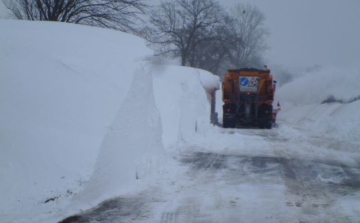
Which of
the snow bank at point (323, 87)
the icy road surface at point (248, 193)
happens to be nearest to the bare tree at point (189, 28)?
the snow bank at point (323, 87)

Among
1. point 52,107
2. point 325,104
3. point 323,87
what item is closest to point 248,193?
point 52,107

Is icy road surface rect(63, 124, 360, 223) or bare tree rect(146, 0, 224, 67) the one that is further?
bare tree rect(146, 0, 224, 67)

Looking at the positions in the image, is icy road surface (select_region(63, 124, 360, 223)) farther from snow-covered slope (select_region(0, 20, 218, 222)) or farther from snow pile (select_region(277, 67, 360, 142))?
snow pile (select_region(277, 67, 360, 142))

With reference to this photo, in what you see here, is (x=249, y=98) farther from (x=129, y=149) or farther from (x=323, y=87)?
(x=129, y=149)

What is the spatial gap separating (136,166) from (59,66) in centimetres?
217

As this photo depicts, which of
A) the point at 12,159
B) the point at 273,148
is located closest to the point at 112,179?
the point at 12,159

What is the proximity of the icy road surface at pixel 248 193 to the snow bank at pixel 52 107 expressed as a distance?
67 cm

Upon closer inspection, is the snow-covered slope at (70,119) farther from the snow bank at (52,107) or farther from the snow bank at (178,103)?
the snow bank at (178,103)

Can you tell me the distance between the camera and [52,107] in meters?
7.04

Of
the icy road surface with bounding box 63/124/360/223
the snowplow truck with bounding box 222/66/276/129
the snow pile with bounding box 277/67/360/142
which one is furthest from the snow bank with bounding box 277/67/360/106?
the icy road surface with bounding box 63/124/360/223

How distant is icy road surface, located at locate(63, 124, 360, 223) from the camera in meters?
5.92

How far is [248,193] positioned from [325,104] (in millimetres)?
23556

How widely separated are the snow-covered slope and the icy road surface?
47 cm

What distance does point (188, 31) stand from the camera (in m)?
39.9
